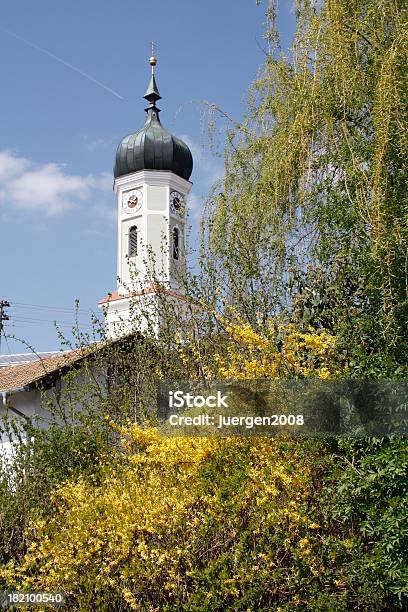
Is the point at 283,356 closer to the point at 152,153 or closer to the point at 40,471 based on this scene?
the point at 40,471

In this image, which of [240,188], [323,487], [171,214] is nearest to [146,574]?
[323,487]

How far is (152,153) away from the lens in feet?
83.9

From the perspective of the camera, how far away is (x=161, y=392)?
7.60 metres

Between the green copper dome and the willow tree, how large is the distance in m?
19.2

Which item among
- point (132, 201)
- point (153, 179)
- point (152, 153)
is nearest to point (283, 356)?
point (153, 179)

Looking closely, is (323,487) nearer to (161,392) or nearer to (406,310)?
(406,310)

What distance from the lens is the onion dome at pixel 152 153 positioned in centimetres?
2555

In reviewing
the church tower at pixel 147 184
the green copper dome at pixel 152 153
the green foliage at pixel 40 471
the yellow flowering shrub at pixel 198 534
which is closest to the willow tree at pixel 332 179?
the yellow flowering shrub at pixel 198 534

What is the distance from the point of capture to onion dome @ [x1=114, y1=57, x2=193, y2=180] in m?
25.5

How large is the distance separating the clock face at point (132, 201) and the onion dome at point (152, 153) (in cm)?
76

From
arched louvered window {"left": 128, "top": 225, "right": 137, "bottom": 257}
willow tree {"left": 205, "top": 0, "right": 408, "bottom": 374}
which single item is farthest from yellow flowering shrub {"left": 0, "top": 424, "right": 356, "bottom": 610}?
arched louvered window {"left": 128, "top": 225, "right": 137, "bottom": 257}

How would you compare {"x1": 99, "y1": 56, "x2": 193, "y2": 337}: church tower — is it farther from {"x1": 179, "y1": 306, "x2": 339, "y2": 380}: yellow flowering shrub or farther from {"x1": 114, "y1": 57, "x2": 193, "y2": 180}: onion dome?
{"x1": 179, "y1": 306, "x2": 339, "y2": 380}: yellow flowering shrub

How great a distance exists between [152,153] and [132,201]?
1.77m

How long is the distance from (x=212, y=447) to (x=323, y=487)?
Result: 0.83 meters
